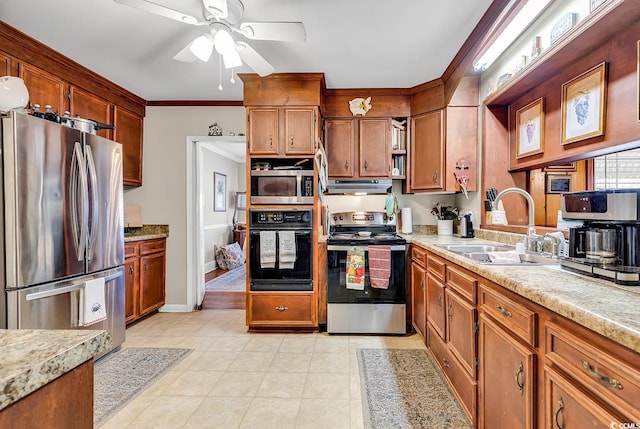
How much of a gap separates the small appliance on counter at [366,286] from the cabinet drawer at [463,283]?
905 millimetres

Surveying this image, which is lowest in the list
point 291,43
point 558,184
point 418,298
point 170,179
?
point 418,298

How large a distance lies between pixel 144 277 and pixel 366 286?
2.31 meters

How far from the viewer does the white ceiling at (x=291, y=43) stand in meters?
2.01

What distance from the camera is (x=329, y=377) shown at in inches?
88.2

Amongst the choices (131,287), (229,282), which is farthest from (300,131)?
(229,282)

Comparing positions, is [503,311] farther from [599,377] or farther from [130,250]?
[130,250]

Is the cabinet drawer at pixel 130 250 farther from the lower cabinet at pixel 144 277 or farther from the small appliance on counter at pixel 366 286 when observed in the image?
the small appliance on counter at pixel 366 286

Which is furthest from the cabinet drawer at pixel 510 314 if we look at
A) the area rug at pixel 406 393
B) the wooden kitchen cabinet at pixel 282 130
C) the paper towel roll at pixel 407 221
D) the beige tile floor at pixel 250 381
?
the wooden kitchen cabinet at pixel 282 130

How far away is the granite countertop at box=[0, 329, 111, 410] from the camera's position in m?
0.46

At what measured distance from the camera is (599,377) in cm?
83

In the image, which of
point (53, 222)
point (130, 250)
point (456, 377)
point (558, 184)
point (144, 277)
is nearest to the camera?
point (456, 377)

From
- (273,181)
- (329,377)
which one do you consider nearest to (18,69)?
(273,181)

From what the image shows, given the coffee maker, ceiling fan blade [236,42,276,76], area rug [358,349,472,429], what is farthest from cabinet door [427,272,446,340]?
ceiling fan blade [236,42,276,76]

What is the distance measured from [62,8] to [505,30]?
2.83 metres
